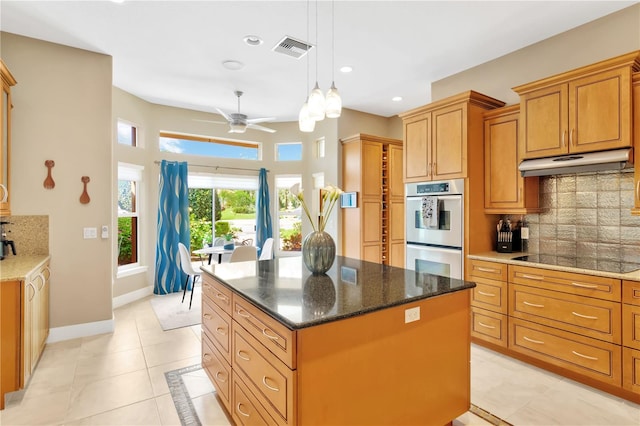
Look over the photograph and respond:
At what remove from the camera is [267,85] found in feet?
14.9

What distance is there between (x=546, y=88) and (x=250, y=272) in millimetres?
2977

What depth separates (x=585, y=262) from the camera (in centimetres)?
275

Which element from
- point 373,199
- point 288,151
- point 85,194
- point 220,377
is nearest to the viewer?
point 220,377

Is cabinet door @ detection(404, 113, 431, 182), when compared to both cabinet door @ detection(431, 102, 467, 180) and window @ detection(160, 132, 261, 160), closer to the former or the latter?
cabinet door @ detection(431, 102, 467, 180)

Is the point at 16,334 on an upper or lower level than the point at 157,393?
upper

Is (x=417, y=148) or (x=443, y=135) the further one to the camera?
(x=417, y=148)

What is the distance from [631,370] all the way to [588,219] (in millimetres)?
1285

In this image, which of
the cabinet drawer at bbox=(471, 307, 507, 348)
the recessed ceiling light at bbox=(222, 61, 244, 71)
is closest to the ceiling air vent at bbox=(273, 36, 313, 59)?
the recessed ceiling light at bbox=(222, 61, 244, 71)

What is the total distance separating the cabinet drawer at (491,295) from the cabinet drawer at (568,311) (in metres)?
0.07

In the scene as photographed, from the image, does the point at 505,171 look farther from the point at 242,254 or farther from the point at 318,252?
the point at 242,254

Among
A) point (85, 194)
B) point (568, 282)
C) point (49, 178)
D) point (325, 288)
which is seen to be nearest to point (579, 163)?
point (568, 282)

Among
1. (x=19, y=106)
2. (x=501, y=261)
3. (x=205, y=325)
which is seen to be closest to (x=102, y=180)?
(x=19, y=106)

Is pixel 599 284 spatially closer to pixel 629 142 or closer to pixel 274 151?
pixel 629 142

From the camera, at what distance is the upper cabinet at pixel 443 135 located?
133 inches
